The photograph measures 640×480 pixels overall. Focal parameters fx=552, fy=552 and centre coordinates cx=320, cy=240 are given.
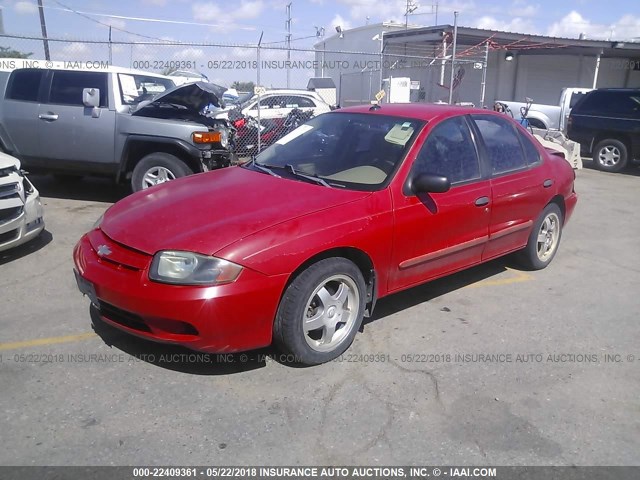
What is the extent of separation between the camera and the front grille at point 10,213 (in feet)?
16.4

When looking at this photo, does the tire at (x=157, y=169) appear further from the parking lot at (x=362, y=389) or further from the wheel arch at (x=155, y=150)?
the parking lot at (x=362, y=389)

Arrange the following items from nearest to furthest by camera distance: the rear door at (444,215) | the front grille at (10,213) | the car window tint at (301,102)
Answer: the rear door at (444,215) < the front grille at (10,213) < the car window tint at (301,102)

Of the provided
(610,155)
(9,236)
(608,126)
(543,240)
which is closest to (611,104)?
(608,126)

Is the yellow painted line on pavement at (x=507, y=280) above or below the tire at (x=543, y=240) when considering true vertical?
below

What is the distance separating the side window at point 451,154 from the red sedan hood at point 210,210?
68cm

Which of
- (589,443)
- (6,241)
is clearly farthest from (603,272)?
(6,241)

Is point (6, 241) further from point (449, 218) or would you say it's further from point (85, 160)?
point (449, 218)

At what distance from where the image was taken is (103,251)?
3.37 meters

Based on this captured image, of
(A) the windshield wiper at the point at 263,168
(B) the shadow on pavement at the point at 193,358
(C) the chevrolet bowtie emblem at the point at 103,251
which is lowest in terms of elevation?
(B) the shadow on pavement at the point at 193,358

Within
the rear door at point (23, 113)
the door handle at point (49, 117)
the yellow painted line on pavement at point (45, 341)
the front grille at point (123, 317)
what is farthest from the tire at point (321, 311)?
the rear door at point (23, 113)

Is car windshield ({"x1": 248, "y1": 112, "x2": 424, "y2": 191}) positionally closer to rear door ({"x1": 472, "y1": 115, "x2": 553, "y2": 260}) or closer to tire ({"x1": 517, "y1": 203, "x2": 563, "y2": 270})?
rear door ({"x1": 472, "y1": 115, "x2": 553, "y2": 260})

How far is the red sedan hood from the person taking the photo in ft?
10.4

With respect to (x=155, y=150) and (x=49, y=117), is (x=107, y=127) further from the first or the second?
(x=49, y=117)

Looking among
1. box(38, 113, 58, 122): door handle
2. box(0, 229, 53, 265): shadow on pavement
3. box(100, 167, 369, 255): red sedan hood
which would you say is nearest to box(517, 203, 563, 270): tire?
box(100, 167, 369, 255): red sedan hood
